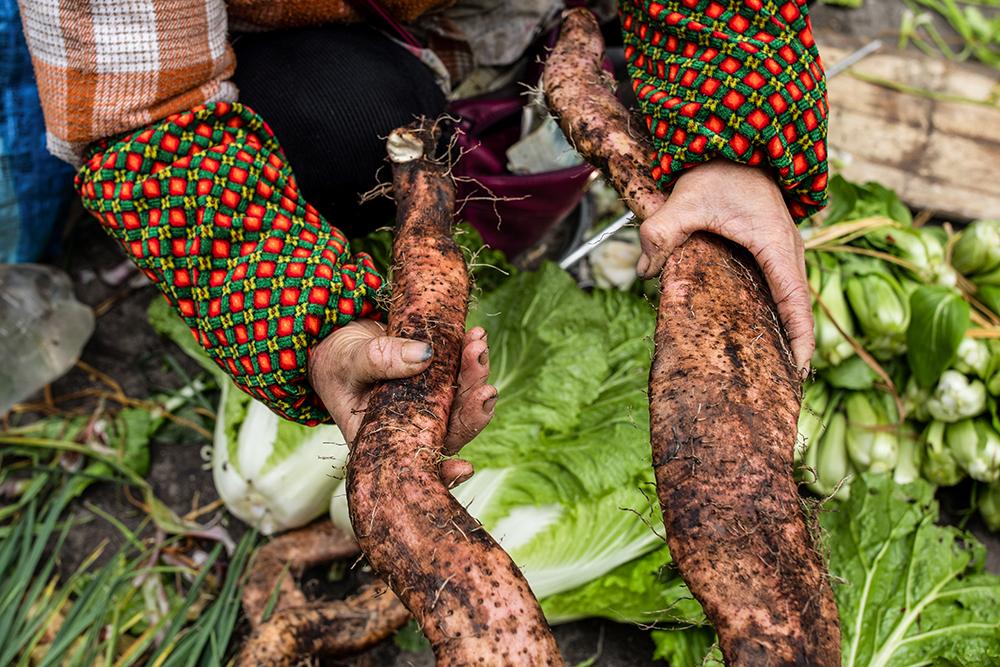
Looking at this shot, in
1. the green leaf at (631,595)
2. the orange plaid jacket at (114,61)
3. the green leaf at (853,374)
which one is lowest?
the green leaf at (631,595)

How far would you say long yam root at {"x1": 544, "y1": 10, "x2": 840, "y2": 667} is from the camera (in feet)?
4.03

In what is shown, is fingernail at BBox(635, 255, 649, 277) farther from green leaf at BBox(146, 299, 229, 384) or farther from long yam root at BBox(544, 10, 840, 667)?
green leaf at BBox(146, 299, 229, 384)

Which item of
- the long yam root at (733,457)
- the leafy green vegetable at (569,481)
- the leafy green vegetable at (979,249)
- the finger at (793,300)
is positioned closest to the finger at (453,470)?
the long yam root at (733,457)

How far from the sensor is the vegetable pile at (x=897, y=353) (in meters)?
2.63

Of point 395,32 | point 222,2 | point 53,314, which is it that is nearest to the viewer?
point 222,2

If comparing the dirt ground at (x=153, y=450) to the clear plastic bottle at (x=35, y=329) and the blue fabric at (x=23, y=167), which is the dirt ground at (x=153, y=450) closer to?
the clear plastic bottle at (x=35, y=329)

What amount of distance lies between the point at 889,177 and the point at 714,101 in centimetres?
224

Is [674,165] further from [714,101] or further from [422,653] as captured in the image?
[422,653]

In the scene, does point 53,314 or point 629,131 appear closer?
point 629,131

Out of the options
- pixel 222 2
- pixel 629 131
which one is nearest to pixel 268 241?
pixel 222 2

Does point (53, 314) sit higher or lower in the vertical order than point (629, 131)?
lower

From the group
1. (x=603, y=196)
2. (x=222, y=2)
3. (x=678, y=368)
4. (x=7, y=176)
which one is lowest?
(x=603, y=196)

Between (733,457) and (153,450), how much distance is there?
212 cm

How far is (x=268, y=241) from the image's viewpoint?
158cm
